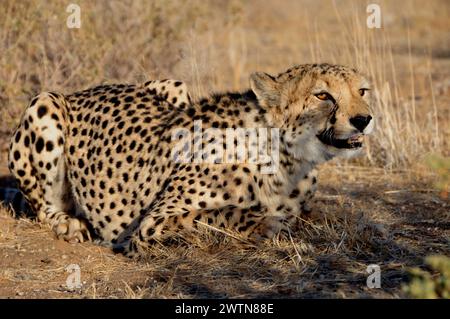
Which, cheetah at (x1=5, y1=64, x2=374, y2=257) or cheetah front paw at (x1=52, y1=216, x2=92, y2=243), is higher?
cheetah at (x1=5, y1=64, x2=374, y2=257)

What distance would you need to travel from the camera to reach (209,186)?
15.0 ft

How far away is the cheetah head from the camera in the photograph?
168 inches

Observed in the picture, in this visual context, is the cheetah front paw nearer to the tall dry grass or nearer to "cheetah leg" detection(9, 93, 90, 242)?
"cheetah leg" detection(9, 93, 90, 242)

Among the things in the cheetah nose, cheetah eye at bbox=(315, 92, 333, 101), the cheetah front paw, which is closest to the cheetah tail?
the cheetah front paw

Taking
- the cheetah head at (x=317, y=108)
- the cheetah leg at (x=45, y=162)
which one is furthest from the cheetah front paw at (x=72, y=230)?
the cheetah head at (x=317, y=108)

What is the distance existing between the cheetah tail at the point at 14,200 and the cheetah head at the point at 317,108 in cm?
186

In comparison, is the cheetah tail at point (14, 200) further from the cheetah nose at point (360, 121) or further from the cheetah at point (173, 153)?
the cheetah nose at point (360, 121)

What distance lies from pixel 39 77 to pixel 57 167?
1521 millimetres

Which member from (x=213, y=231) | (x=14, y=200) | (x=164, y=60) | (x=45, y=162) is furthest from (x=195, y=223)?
(x=164, y=60)

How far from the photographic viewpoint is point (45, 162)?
525 centimetres

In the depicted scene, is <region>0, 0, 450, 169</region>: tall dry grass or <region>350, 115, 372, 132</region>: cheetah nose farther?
<region>0, 0, 450, 169</region>: tall dry grass

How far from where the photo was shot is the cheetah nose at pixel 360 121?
415cm

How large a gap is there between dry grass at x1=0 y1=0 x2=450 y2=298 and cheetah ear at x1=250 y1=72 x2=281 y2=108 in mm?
649

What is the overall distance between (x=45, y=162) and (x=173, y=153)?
0.87 m
